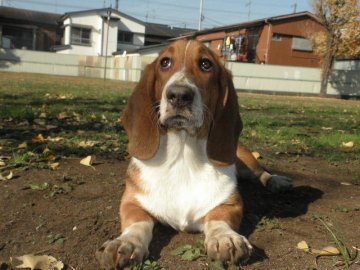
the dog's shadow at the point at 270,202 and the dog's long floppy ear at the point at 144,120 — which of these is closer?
the dog's long floppy ear at the point at 144,120

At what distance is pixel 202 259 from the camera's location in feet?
9.56

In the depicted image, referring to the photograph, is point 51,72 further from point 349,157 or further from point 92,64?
point 349,157

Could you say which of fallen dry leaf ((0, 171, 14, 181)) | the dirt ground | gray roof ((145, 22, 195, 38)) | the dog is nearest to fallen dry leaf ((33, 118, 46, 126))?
the dirt ground

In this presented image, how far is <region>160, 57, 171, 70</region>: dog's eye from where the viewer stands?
3611 mm

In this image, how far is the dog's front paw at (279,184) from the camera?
4.66 meters

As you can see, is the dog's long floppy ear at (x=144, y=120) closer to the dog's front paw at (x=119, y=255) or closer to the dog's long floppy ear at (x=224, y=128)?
the dog's long floppy ear at (x=224, y=128)

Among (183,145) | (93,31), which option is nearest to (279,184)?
(183,145)

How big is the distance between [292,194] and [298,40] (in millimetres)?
39793

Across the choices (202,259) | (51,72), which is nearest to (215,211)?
(202,259)

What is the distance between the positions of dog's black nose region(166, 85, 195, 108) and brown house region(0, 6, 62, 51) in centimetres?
5575

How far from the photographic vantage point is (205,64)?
11.9ft

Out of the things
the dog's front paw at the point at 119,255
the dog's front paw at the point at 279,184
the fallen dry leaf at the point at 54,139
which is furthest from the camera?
the fallen dry leaf at the point at 54,139

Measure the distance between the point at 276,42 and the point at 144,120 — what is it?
3960 centimetres

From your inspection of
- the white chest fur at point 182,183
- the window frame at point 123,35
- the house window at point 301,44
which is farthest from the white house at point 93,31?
the white chest fur at point 182,183
